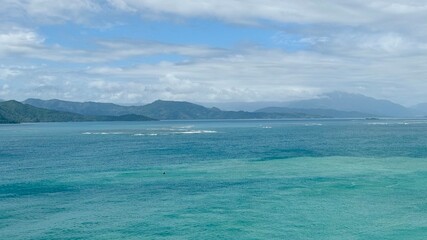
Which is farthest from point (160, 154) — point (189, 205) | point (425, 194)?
point (425, 194)

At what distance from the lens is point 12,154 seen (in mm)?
116938

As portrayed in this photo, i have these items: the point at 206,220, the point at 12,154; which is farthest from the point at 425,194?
the point at 12,154

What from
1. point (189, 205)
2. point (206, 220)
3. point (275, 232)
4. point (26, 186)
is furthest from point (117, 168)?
point (275, 232)

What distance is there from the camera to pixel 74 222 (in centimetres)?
4869

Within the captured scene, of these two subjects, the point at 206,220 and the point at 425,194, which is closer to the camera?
the point at 206,220

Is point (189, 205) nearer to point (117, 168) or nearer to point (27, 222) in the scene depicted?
point (27, 222)

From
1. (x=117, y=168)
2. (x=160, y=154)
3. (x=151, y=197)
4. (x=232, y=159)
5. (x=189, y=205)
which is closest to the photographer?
(x=189, y=205)

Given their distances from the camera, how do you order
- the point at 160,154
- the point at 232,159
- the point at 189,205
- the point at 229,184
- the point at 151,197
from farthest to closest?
the point at 160,154 < the point at 232,159 < the point at 229,184 < the point at 151,197 < the point at 189,205

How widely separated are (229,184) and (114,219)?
23203 mm

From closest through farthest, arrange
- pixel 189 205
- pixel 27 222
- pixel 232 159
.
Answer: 1. pixel 27 222
2. pixel 189 205
3. pixel 232 159

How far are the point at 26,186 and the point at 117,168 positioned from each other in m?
22.1

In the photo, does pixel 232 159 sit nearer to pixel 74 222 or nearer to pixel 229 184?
pixel 229 184

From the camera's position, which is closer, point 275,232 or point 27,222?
point 275,232

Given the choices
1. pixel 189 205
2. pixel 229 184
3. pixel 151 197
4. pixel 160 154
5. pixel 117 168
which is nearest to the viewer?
pixel 189 205
